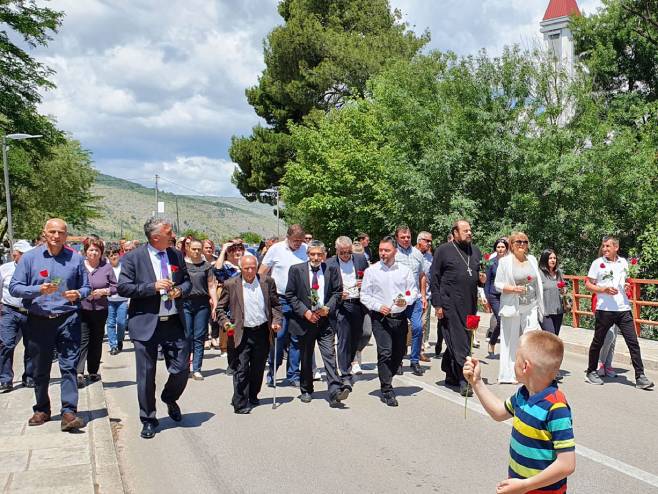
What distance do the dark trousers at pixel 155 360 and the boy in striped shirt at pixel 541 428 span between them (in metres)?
4.20

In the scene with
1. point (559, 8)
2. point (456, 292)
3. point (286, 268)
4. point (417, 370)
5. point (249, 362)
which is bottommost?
point (417, 370)

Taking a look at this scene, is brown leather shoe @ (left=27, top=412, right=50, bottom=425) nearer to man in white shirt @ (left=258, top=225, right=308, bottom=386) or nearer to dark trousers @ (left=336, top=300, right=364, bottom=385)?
man in white shirt @ (left=258, top=225, right=308, bottom=386)

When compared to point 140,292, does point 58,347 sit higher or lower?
lower

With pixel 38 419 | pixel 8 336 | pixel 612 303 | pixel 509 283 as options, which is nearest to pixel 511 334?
pixel 509 283

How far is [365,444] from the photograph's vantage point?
6.02m

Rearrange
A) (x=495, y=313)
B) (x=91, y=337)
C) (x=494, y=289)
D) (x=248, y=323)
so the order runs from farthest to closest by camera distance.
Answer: (x=495, y=313)
(x=494, y=289)
(x=91, y=337)
(x=248, y=323)

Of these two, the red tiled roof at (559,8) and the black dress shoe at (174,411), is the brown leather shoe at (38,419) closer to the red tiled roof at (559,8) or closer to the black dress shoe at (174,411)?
the black dress shoe at (174,411)

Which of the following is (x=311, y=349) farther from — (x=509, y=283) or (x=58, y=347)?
(x=58, y=347)

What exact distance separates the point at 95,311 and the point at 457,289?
4707mm

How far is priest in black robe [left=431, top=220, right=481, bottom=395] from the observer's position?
7973 mm

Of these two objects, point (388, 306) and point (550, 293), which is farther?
point (550, 293)

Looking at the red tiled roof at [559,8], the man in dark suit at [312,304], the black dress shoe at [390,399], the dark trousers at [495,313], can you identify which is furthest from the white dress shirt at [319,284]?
the red tiled roof at [559,8]

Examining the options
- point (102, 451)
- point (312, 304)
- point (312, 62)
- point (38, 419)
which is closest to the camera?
point (102, 451)

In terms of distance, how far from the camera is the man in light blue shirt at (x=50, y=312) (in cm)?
634
